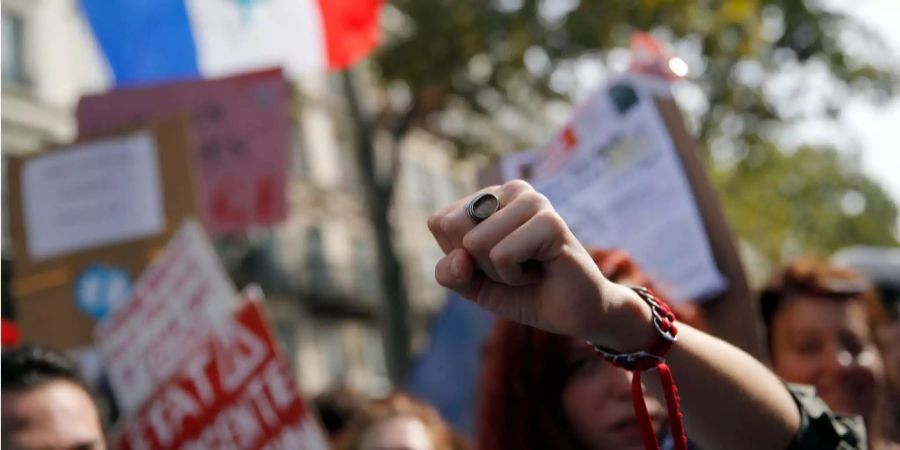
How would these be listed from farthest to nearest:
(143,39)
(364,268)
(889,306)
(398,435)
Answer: (364,268), (143,39), (889,306), (398,435)

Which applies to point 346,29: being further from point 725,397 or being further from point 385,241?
point 385,241

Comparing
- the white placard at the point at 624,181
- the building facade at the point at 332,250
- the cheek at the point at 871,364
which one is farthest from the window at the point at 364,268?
the cheek at the point at 871,364

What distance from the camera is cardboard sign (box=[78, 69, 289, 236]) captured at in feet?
13.8

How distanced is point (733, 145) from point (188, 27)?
21.6 feet

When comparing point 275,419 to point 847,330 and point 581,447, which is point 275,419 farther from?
point 847,330

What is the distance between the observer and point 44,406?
2.11m

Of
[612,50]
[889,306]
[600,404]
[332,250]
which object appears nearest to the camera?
[600,404]

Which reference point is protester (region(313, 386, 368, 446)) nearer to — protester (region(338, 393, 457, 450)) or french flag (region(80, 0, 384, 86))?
protester (region(338, 393, 457, 450))

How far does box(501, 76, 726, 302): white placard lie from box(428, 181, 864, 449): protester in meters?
0.92

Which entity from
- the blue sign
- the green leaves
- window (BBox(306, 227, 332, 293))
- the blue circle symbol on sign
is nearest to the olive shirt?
the blue sign

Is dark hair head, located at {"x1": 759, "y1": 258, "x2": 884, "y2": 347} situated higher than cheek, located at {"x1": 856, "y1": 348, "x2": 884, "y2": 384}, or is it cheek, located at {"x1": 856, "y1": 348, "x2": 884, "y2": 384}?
dark hair head, located at {"x1": 759, "y1": 258, "x2": 884, "y2": 347}

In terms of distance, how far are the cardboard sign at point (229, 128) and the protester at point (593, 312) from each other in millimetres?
3046

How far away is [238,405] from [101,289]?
1061mm

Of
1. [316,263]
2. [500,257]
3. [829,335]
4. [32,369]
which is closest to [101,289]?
[32,369]
